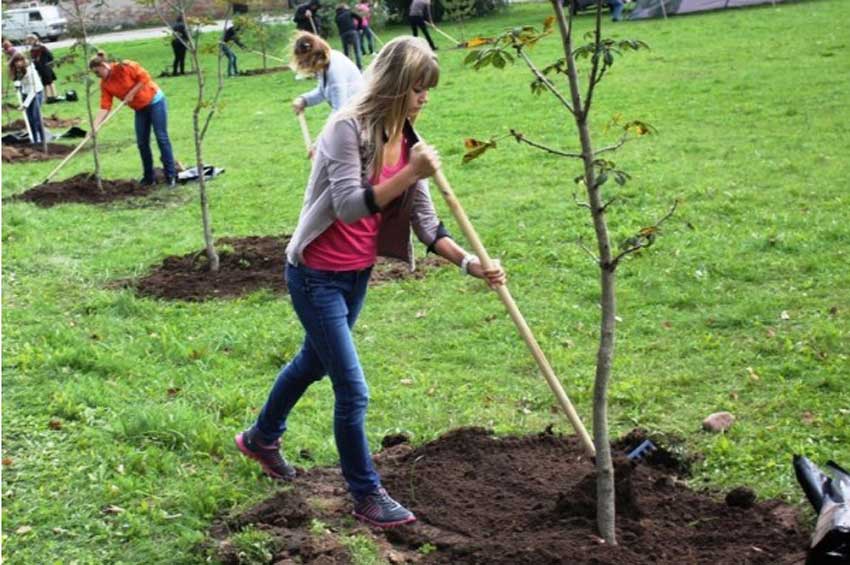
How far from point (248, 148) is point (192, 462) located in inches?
448

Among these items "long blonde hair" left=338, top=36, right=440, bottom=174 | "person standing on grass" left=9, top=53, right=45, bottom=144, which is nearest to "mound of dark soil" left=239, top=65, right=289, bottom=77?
"person standing on grass" left=9, top=53, right=45, bottom=144

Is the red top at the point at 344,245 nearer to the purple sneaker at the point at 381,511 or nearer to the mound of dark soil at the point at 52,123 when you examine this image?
the purple sneaker at the point at 381,511

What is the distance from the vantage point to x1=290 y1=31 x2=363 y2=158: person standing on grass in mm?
8586

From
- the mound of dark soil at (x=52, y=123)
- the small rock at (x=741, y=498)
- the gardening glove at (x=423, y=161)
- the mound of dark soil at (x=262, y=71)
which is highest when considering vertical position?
the gardening glove at (x=423, y=161)

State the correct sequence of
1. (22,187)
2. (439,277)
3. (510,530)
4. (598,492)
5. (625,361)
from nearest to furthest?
1. (598,492)
2. (510,530)
3. (625,361)
4. (439,277)
5. (22,187)

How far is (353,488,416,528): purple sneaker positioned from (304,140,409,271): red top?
95cm

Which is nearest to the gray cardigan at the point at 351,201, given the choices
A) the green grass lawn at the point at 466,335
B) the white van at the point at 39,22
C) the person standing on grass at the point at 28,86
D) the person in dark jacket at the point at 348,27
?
the green grass lawn at the point at 466,335

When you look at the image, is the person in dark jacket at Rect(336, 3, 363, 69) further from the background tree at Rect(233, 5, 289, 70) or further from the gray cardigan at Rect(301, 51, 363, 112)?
the gray cardigan at Rect(301, 51, 363, 112)

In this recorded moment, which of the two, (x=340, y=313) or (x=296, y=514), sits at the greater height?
(x=340, y=313)

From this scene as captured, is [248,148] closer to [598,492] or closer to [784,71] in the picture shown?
[784,71]

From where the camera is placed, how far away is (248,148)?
16.3m

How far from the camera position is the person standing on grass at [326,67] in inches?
338

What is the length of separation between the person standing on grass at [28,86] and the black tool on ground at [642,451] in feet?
46.2

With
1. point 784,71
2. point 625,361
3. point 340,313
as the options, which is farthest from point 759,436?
point 784,71
